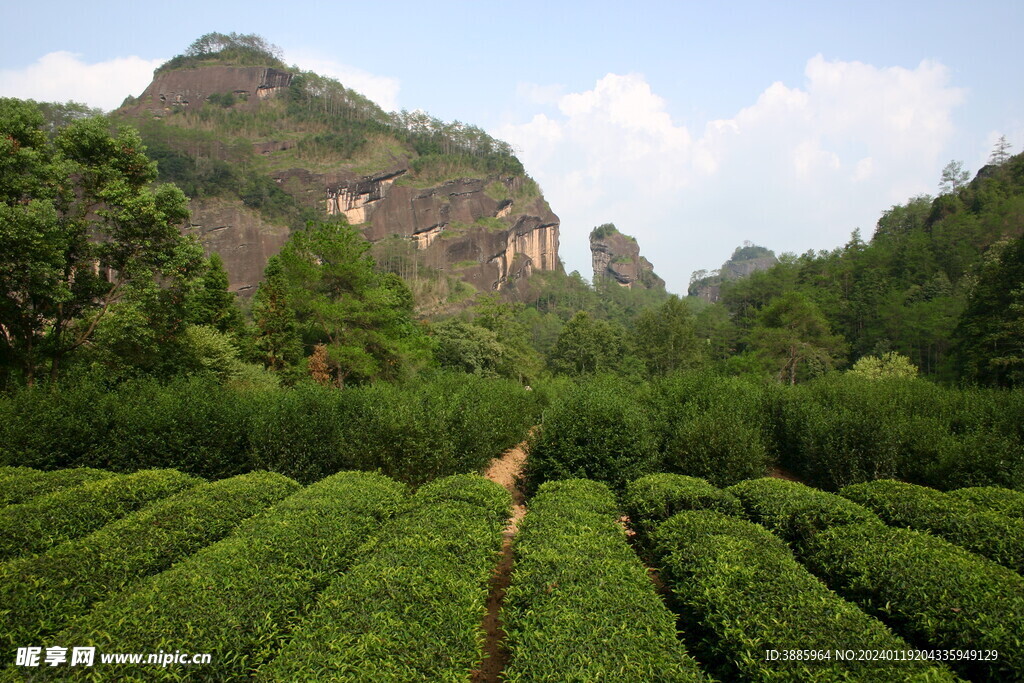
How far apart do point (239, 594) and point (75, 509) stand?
157 inches

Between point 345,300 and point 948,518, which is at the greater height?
point 345,300

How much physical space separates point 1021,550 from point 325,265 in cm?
2247

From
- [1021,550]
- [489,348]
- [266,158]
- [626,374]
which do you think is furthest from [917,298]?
[266,158]

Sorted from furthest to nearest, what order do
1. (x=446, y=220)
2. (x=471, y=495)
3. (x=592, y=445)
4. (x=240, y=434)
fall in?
(x=446, y=220), (x=240, y=434), (x=592, y=445), (x=471, y=495)

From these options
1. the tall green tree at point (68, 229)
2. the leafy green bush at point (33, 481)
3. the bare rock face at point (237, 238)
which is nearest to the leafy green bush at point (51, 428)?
the leafy green bush at point (33, 481)

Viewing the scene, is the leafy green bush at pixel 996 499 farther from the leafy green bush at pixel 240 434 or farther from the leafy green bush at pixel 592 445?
the leafy green bush at pixel 240 434

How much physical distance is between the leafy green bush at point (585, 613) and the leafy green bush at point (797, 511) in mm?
2231

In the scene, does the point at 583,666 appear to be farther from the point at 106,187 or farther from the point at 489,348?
the point at 489,348

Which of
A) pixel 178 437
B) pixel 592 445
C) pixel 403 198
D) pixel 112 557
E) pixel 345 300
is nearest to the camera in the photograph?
pixel 112 557

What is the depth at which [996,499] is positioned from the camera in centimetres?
734

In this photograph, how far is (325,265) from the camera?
73.3 ft

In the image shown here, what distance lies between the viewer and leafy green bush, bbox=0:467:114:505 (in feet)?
A: 25.0

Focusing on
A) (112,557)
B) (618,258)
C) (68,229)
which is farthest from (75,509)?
(618,258)

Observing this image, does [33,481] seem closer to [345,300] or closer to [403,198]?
[345,300]
